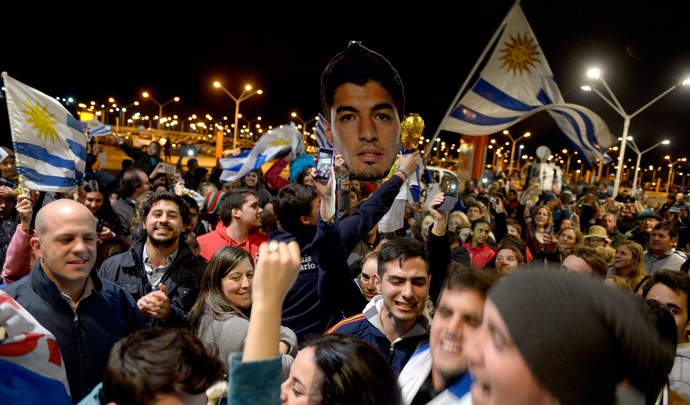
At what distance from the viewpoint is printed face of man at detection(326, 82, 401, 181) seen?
4445mm

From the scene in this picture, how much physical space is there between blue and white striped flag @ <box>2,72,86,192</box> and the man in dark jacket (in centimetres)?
246

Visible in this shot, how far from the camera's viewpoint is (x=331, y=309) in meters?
3.88

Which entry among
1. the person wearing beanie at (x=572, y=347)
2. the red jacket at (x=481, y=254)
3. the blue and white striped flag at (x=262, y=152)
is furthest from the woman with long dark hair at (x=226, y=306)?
the blue and white striped flag at (x=262, y=152)

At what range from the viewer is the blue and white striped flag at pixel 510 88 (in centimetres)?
855

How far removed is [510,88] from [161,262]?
6.91 metres

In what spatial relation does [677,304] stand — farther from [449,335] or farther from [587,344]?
[587,344]

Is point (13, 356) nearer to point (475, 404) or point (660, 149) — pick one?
point (475, 404)

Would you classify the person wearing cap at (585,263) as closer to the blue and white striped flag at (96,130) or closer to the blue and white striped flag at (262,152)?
the blue and white striped flag at (262,152)

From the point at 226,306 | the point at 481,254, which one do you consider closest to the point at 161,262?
the point at 226,306

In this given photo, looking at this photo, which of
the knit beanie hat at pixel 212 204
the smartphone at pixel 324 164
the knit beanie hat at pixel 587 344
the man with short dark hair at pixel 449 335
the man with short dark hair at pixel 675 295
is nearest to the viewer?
the knit beanie hat at pixel 587 344

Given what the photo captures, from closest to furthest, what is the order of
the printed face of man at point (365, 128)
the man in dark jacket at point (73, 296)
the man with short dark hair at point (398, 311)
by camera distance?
the man in dark jacket at point (73, 296), the man with short dark hair at point (398, 311), the printed face of man at point (365, 128)

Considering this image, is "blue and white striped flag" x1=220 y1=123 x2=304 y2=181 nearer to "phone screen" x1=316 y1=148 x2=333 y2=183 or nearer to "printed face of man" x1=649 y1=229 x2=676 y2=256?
"phone screen" x1=316 y1=148 x2=333 y2=183

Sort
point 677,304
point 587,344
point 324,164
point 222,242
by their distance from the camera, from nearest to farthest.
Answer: point 587,344, point 677,304, point 324,164, point 222,242

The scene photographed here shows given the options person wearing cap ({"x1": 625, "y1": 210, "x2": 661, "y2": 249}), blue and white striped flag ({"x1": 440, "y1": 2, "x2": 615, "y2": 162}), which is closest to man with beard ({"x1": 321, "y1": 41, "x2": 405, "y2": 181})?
blue and white striped flag ({"x1": 440, "y1": 2, "x2": 615, "y2": 162})
